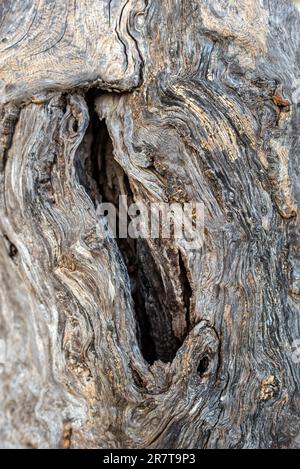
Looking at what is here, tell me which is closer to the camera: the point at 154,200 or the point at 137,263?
the point at 154,200

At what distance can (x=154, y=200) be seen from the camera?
8.82 ft

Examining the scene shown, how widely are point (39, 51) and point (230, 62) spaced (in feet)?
2.93

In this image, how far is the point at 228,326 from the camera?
8.66 feet

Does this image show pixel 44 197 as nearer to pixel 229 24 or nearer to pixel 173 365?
pixel 173 365

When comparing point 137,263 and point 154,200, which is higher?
point 154,200

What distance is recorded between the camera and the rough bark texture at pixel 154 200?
8.30 ft

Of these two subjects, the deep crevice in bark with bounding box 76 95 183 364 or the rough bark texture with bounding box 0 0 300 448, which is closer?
the rough bark texture with bounding box 0 0 300 448

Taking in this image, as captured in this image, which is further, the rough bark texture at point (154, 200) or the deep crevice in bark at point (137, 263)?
the deep crevice in bark at point (137, 263)

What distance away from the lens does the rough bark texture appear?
8.30 feet

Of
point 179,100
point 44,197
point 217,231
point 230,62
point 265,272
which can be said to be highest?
point 230,62
